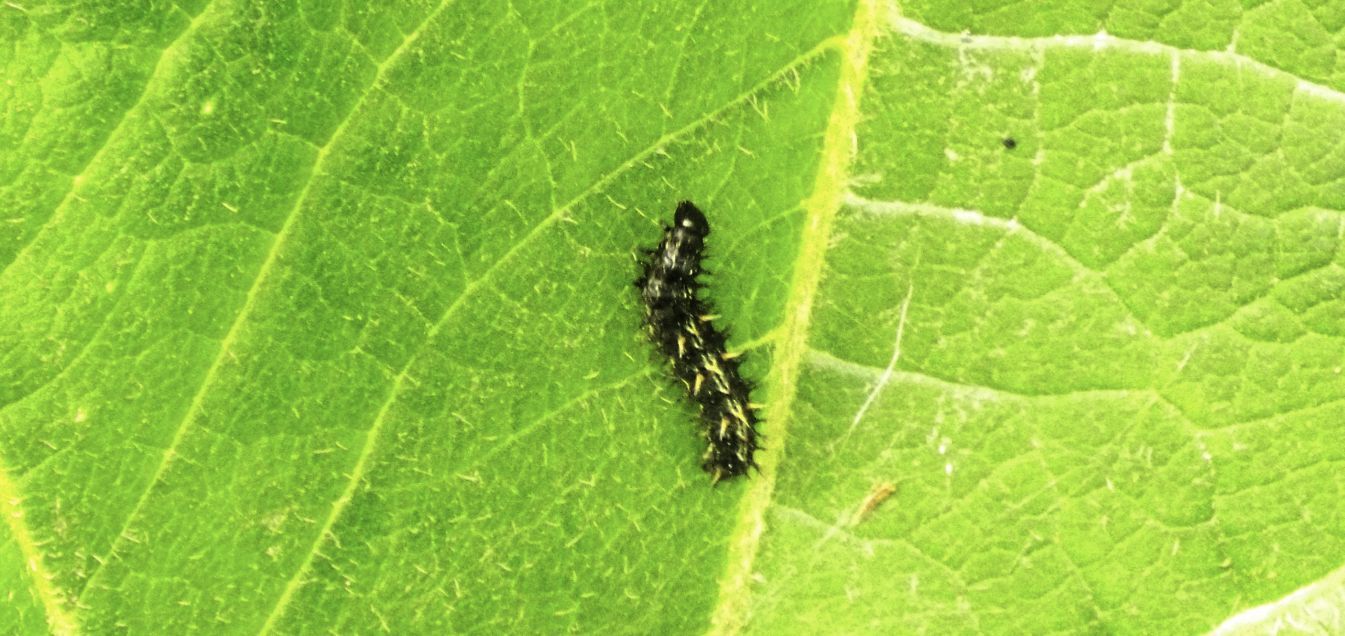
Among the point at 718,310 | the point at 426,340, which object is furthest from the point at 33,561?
the point at 718,310

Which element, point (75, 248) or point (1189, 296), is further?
point (1189, 296)

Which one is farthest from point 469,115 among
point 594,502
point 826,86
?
point 594,502

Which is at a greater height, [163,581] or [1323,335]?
[1323,335]

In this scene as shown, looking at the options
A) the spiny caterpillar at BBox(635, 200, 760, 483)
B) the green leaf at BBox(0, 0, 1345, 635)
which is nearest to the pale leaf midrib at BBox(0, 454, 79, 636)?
the green leaf at BBox(0, 0, 1345, 635)

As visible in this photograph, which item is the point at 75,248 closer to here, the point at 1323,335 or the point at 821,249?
the point at 821,249

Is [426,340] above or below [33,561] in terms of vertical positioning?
above

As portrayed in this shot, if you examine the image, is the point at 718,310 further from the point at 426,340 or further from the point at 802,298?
the point at 426,340

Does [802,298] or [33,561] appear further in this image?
[802,298]
